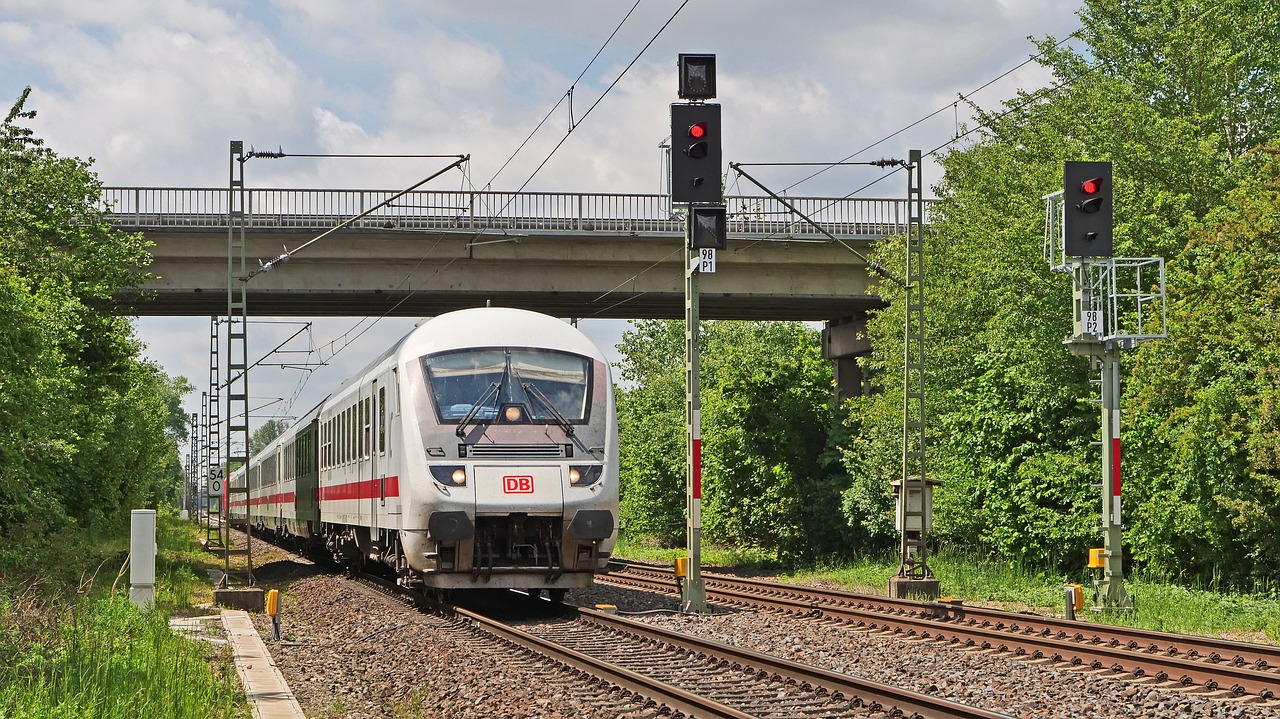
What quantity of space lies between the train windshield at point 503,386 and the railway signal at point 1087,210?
248 inches

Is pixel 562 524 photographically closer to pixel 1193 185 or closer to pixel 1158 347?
pixel 1158 347

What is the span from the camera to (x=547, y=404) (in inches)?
642

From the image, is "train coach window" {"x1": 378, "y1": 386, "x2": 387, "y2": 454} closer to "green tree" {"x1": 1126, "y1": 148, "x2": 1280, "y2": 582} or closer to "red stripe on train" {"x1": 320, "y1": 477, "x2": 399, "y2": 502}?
"red stripe on train" {"x1": 320, "y1": 477, "x2": 399, "y2": 502}

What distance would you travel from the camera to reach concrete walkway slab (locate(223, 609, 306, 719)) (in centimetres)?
945

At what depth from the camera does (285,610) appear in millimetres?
20203

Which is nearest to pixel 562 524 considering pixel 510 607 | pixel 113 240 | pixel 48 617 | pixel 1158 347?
pixel 510 607

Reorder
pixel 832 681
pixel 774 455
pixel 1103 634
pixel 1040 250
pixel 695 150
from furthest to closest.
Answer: pixel 774 455 → pixel 1040 250 → pixel 695 150 → pixel 1103 634 → pixel 832 681

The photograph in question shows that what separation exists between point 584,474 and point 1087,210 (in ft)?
22.9

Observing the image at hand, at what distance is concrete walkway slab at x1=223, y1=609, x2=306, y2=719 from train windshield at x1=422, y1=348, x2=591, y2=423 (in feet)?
11.1

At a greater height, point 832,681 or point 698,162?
point 698,162

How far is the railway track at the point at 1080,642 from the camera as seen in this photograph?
35.2 feet

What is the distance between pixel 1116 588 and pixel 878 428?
12451mm

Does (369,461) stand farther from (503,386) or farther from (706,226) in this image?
(706,226)

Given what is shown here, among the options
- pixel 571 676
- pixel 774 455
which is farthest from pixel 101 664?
pixel 774 455
